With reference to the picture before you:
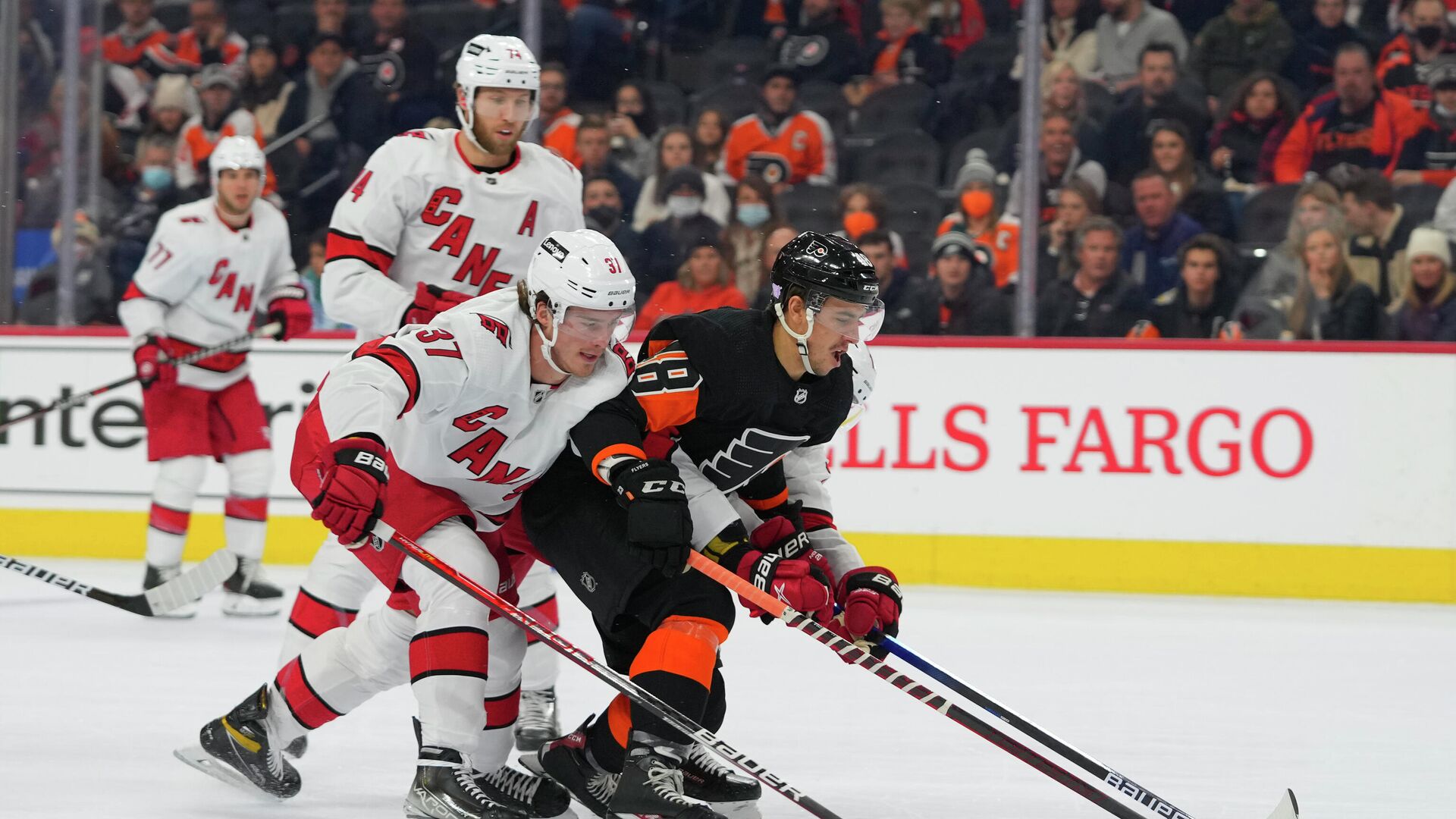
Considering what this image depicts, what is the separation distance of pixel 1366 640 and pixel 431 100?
3.95 meters

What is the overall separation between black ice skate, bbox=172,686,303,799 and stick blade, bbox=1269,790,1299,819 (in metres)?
1.62

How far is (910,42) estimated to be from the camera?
609 cm

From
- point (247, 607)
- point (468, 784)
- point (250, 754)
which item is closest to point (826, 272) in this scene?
point (468, 784)

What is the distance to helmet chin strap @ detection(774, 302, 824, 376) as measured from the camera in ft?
8.29

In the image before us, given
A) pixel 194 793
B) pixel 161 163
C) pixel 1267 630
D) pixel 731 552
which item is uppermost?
pixel 161 163

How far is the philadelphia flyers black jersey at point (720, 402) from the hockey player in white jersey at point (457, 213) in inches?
30.4

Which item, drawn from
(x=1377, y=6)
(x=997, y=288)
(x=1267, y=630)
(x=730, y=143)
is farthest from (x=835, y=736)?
(x=1377, y=6)

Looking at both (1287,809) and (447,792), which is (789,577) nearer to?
(447,792)

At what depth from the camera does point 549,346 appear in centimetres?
249

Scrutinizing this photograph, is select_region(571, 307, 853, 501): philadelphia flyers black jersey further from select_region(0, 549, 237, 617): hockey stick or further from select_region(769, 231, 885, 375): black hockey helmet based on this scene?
select_region(0, 549, 237, 617): hockey stick

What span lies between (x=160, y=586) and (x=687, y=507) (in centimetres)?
168

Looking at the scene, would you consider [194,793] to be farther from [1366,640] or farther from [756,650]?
[1366,640]

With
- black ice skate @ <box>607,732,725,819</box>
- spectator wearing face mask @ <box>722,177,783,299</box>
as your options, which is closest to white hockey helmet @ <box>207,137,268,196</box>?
spectator wearing face mask @ <box>722,177,783,299</box>

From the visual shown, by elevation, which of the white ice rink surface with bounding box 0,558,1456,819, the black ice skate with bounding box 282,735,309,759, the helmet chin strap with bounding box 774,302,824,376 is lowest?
the white ice rink surface with bounding box 0,558,1456,819
